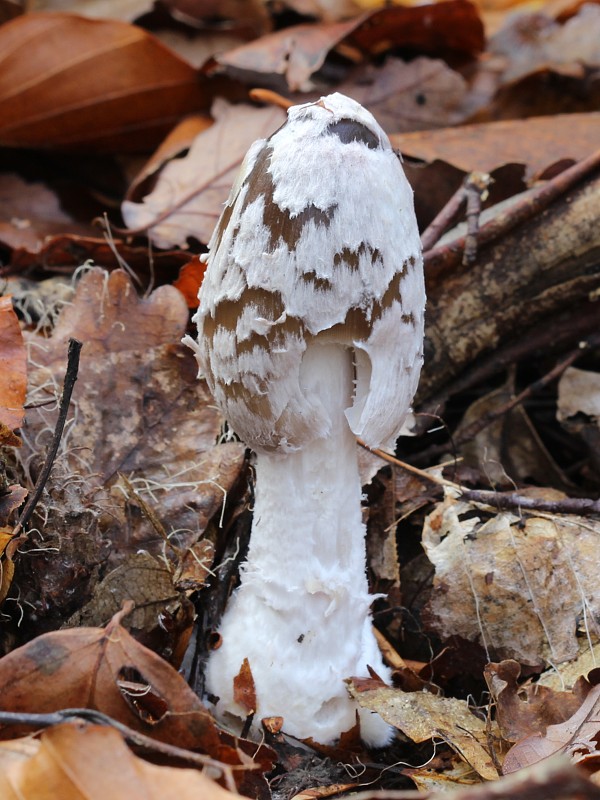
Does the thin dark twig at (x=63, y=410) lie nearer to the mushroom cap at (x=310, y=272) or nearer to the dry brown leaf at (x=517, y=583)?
the mushroom cap at (x=310, y=272)

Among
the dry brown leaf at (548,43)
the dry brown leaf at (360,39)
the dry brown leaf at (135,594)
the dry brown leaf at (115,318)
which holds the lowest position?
the dry brown leaf at (135,594)

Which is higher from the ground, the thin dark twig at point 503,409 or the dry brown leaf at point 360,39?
the dry brown leaf at point 360,39

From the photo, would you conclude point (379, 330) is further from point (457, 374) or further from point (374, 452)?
point (457, 374)

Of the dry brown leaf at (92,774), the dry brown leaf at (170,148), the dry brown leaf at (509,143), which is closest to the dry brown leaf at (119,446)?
the dry brown leaf at (92,774)

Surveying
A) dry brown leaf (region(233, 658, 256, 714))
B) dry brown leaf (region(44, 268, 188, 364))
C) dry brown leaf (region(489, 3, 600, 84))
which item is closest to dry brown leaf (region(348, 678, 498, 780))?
dry brown leaf (region(233, 658, 256, 714))

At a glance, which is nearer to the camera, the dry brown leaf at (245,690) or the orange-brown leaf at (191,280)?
the dry brown leaf at (245,690)
